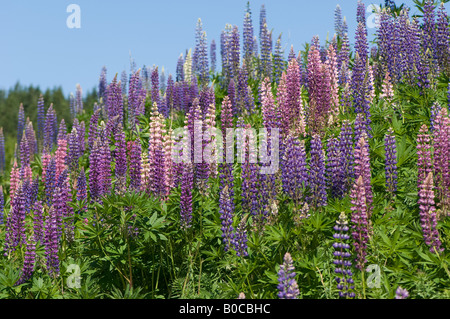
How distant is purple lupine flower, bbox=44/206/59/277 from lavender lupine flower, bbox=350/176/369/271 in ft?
10.7

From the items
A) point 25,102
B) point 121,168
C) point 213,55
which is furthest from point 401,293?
point 25,102

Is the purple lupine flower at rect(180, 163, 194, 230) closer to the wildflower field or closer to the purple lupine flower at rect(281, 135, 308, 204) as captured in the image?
the wildflower field

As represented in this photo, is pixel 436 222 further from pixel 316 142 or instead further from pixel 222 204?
pixel 222 204

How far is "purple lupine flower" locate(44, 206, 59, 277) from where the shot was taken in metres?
6.12

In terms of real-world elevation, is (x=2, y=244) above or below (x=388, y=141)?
below

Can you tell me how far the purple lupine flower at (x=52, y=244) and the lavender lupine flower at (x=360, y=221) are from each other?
3.28m

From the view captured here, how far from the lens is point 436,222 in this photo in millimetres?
5582

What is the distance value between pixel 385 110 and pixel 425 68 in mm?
1193

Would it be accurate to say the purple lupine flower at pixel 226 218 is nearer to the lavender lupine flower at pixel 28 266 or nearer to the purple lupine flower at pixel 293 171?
the purple lupine flower at pixel 293 171

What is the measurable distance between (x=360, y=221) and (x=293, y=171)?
3.56 ft

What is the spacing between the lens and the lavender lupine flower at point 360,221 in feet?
16.8

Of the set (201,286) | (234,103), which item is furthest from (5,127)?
(201,286)

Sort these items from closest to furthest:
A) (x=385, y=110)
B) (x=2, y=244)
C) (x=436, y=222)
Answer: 1. (x=436, y=222)
2. (x=2, y=244)
3. (x=385, y=110)

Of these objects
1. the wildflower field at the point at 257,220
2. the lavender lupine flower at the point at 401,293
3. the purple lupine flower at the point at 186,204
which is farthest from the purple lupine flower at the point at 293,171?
the lavender lupine flower at the point at 401,293
